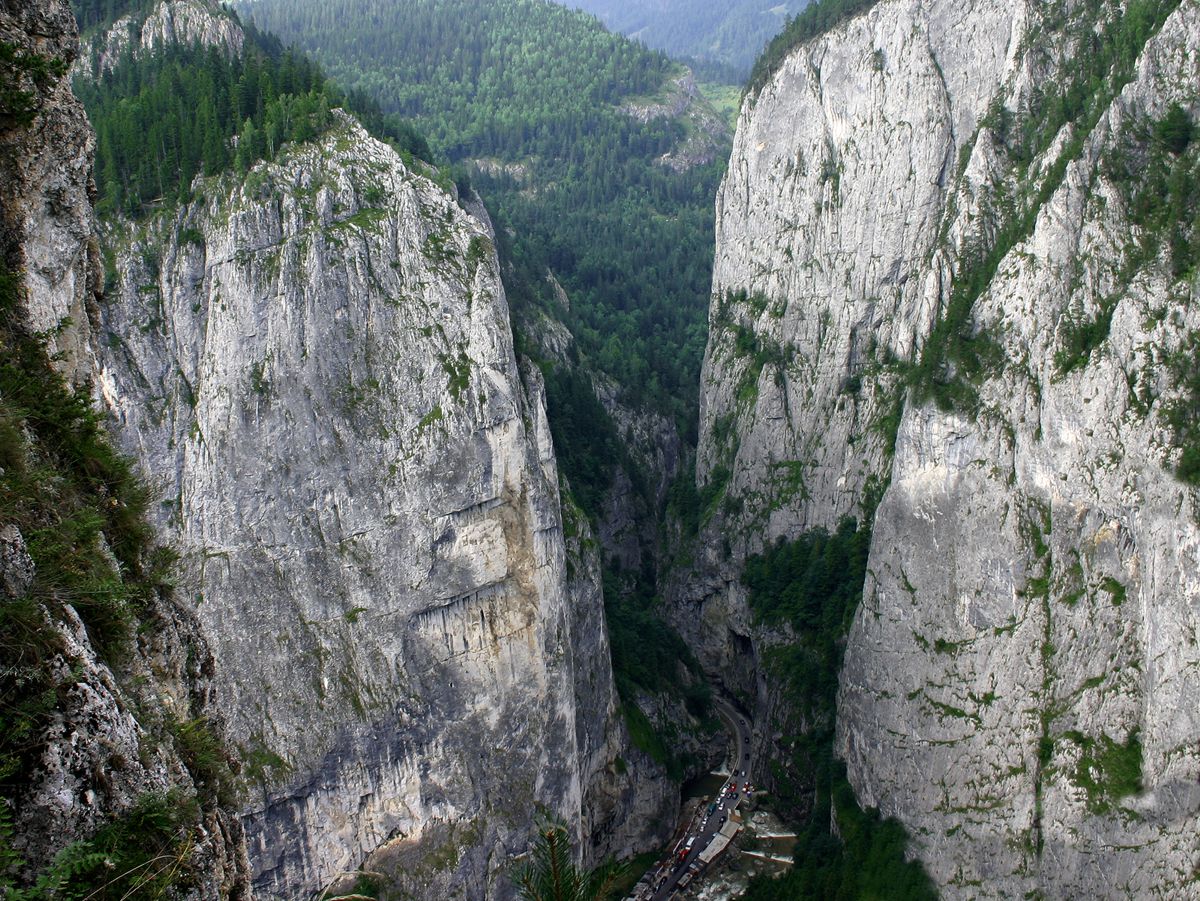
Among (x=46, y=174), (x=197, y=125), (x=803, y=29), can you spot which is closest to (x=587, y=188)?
(x=803, y=29)

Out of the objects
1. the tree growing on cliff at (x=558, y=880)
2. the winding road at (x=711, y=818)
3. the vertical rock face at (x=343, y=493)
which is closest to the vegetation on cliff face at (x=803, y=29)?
the vertical rock face at (x=343, y=493)

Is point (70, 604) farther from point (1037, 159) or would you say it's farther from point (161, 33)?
point (161, 33)

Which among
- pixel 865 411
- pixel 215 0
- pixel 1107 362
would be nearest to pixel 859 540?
pixel 865 411

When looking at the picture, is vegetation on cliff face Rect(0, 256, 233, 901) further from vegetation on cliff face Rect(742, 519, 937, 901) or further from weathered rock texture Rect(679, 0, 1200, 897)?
vegetation on cliff face Rect(742, 519, 937, 901)

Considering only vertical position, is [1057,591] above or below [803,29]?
below

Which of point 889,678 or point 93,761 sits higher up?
point 93,761

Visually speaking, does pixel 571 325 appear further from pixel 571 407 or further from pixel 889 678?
pixel 889 678
